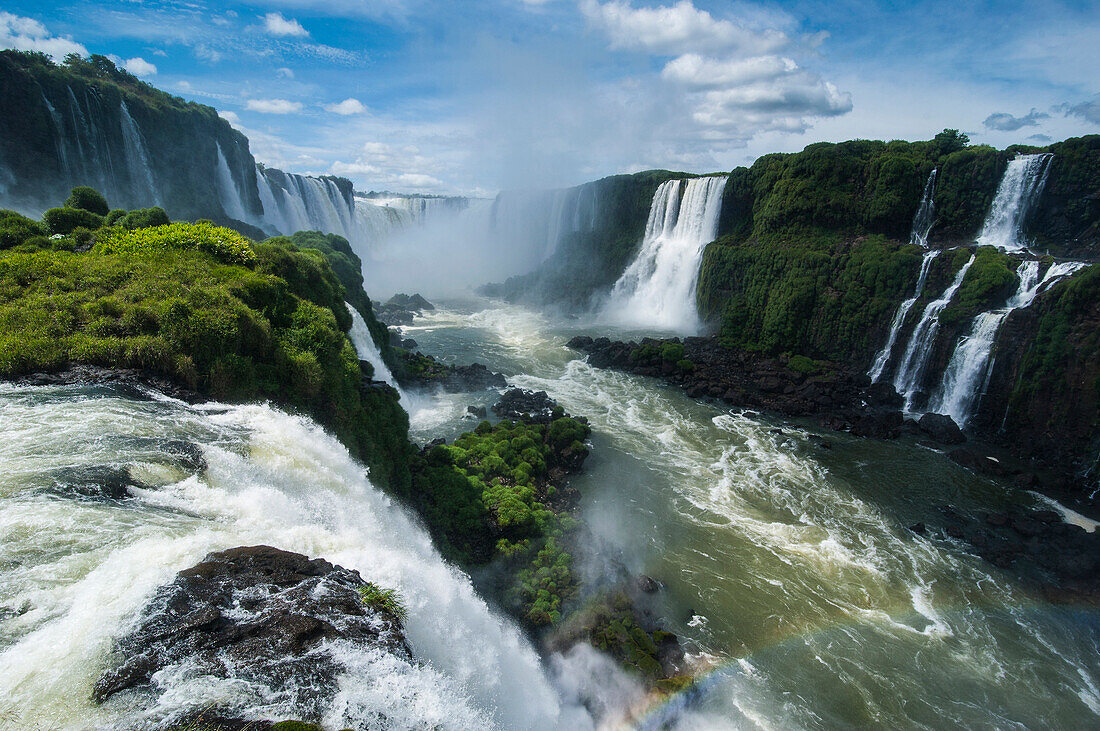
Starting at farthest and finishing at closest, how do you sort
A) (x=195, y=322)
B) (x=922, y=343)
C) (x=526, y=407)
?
(x=922, y=343) < (x=526, y=407) < (x=195, y=322)

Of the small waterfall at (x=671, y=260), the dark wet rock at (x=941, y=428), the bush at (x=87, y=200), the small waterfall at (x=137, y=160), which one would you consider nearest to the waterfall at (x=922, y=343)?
the dark wet rock at (x=941, y=428)

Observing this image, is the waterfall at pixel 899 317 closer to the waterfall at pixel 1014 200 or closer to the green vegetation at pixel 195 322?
the waterfall at pixel 1014 200

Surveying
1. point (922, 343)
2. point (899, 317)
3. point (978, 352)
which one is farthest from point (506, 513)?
point (899, 317)

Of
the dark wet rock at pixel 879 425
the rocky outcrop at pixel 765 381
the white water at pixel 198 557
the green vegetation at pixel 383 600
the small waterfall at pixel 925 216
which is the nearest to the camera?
the white water at pixel 198 557

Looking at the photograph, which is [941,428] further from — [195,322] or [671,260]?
[195,322]

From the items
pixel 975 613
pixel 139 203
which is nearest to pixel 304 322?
pixel 975 613

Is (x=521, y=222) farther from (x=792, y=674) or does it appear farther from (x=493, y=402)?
(x=792, y=674)

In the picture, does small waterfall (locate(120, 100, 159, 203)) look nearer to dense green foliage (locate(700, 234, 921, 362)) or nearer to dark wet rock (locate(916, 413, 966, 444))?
dense green foliage (locate(700, 234, 921, 362))
